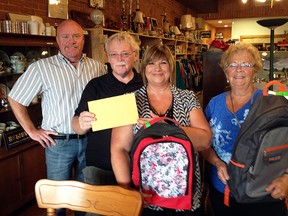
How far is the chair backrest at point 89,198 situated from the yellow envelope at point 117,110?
0.90 ft

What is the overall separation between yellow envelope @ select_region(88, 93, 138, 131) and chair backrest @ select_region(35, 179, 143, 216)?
0.28 m

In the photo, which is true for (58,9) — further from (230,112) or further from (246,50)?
(230,112)

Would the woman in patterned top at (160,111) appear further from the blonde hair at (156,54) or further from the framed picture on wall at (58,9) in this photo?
the framed picture on wall at (58,9)

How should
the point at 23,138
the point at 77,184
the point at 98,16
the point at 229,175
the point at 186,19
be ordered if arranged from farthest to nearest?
the point at 186,19
the point at 98,16
the point at 23,138
the point at 229,175
the point at 77,184

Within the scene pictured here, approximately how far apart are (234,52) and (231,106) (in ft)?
1.00

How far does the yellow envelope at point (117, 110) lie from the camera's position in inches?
48.3

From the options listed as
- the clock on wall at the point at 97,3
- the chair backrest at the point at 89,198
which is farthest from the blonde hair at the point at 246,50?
the clock on wall at the point at 97,3

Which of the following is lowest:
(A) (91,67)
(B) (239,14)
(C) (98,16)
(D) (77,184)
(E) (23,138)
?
(E) (23,138)

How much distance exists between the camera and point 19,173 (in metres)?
2.80

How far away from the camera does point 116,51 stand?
169 centimetres

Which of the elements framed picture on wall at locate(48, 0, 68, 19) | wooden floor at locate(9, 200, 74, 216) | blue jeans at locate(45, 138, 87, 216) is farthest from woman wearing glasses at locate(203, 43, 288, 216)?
framed picture on wall at locate(48, 0, 68, 19)

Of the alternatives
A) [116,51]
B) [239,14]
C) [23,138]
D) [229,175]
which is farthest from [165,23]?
[229,175]

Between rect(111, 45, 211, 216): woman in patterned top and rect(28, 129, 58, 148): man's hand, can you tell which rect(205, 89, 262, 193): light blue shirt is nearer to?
rect(111, 45, 211, 216): woman in patterned top

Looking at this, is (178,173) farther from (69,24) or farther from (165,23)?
(165,23)
